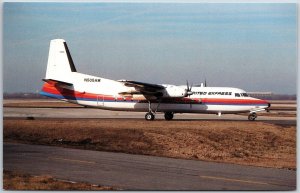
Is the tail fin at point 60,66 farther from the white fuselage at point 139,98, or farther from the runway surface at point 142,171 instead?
the runway surface at point 142,171

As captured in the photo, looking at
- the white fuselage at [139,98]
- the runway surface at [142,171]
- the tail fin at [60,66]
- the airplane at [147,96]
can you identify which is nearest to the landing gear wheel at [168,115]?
the airplane at [147,96]

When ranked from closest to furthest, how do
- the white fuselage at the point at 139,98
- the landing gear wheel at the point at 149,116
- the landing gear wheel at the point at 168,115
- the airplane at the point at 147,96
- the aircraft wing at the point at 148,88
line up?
the aircraft wing at the point at 148,88 < the airplane at the point at 147,96 < the landing gear wheel at the point at 149,116 < the white fuselage at the point at 139,98 < the landing gear wheel at the point at 168,115

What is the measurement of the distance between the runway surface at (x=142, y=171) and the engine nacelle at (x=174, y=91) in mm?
16246

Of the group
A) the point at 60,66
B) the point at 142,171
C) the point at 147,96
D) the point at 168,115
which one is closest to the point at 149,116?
the point at 147,96

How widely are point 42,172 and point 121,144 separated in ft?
27.6

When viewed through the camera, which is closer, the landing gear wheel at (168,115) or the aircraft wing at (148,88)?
the aircraft wing at (148,88)

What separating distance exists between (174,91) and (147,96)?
2463mm

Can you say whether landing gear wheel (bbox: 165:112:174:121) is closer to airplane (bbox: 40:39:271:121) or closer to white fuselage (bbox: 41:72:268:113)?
airplane (bbox: 40:39:271:121)

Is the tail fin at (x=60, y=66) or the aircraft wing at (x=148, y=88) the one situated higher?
the tail fin at (x=60, y=66)

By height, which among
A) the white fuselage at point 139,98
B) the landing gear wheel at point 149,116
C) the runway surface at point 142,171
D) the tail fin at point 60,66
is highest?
the tail fin at point 60,66

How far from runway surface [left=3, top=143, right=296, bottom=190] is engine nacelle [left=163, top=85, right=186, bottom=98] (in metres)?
16.2

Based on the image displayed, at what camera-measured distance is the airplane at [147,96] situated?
36969 mm

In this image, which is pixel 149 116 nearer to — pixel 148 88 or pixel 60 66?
pixel 148 88

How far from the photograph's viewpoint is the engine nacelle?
36.4 meters
